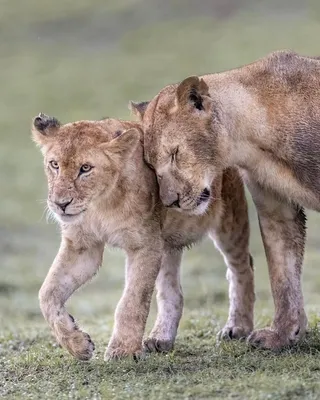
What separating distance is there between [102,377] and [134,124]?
166 cm

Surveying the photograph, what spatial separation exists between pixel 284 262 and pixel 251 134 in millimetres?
896

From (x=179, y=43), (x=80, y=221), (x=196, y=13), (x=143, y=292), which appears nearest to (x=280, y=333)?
(x=143, y=292)

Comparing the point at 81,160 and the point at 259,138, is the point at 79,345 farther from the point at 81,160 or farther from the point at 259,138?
the point at 259,138

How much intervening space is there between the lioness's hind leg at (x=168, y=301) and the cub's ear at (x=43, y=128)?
1.22 metres

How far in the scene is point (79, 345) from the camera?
22.5 ft

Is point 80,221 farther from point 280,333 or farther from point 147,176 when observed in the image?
point 280,333

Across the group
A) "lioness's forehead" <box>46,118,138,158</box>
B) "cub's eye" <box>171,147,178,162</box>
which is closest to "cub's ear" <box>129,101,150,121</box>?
"lioness's forehead" <box>46,118,138,158</box>

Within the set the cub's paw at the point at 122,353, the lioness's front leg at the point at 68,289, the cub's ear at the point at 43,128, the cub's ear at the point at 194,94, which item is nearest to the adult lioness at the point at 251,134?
the cub's ear at the point at 194,94

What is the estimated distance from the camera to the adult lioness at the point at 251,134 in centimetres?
697

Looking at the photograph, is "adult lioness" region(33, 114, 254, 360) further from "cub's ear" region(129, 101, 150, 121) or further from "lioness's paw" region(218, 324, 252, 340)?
"lioness's paw" region(218, 324, 252, 340)

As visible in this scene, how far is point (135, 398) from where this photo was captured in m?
5.96

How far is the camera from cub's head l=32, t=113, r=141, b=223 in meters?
6.69

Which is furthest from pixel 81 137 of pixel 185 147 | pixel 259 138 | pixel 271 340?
pixel 271 340

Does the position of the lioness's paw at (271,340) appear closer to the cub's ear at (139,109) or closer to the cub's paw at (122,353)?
the cub's paw at (122,353)
